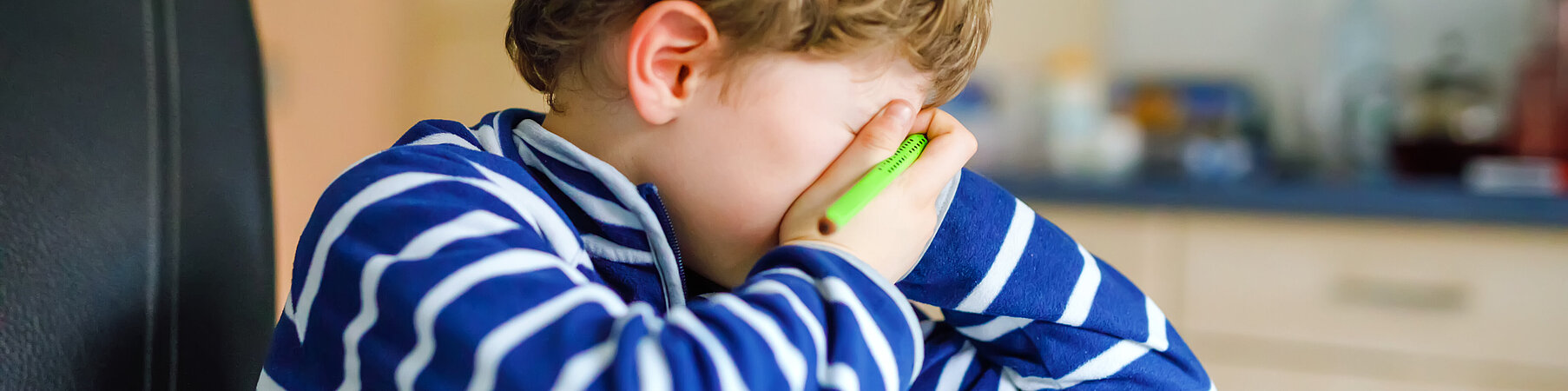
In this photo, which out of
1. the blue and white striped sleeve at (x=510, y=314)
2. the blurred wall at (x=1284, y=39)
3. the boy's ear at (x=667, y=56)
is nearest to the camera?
the blue and white striped sleeve at (x=510, y=314)

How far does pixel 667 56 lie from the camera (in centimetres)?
47

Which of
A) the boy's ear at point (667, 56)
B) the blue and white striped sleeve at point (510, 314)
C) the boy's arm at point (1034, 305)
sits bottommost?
the boy's arm at point (1034, 305)

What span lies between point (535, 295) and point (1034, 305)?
28 centimetres

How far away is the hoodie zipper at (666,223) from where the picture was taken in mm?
468

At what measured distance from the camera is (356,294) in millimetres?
371

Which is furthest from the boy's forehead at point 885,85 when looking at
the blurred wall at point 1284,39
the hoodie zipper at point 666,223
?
the blurred wall at point 1284,39

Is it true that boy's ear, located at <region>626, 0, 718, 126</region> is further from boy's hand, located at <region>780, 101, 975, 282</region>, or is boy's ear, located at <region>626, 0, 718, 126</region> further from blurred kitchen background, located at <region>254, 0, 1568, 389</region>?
blurred kitchen background, located at <region>254, 0, 1568, 389</region>

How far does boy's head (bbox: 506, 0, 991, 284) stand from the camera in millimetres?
457

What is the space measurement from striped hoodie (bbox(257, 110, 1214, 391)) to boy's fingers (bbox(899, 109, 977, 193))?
81 mm

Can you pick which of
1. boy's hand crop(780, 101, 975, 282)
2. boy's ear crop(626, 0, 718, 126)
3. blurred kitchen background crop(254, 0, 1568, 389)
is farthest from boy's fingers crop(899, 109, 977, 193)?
blurred kitchen background crop(254, 0, 1568, 389)

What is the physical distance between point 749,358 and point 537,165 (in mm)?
182

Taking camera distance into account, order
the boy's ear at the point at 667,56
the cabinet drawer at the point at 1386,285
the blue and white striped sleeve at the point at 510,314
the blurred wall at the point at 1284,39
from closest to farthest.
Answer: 1. the blue and white striped sleeve at the point at 510,314
2. the boy's ear at the point at 667,56
3. the cabinet drawer at the point at 1386,285
4. the blurred wall at the point at 1284,39

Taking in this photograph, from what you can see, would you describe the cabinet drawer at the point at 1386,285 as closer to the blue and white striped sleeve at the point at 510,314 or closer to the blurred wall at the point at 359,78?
the blue and white striped sleeve at the point at 510,314

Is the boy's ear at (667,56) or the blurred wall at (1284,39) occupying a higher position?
the boy's ear at (667,56)
